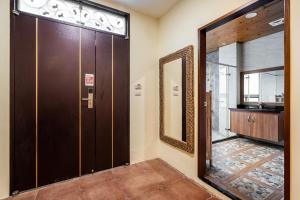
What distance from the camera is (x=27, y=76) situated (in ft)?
6.40

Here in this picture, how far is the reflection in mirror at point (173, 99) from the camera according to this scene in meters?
2.50

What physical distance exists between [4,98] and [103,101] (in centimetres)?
117

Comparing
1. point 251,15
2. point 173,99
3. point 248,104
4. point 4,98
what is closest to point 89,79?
point 4,98

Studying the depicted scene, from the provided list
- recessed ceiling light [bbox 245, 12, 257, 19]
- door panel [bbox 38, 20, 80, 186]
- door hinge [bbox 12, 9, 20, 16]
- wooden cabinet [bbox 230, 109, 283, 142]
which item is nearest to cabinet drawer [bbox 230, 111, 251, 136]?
wooden cabinet [bbox 230, 109, 283, 142]

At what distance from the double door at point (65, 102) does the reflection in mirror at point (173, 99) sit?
2.35 feet

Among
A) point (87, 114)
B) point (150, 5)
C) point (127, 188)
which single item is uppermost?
point (150, 5)

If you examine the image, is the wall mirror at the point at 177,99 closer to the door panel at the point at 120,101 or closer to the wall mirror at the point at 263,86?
the door panel at the point at 120,101

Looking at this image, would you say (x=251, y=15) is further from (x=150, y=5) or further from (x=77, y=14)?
(x=77, y=14)

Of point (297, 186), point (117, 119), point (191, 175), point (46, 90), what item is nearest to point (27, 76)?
point (46, 90)

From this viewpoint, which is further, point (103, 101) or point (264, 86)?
point (264, 86)

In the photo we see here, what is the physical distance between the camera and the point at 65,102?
2.18m

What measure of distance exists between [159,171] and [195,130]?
0.94 m

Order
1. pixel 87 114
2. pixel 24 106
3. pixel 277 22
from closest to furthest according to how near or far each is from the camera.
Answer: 1. pixel 24 106
2. pixel 87 114
3. pixel 277 22

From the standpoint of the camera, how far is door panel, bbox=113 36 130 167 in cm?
257
